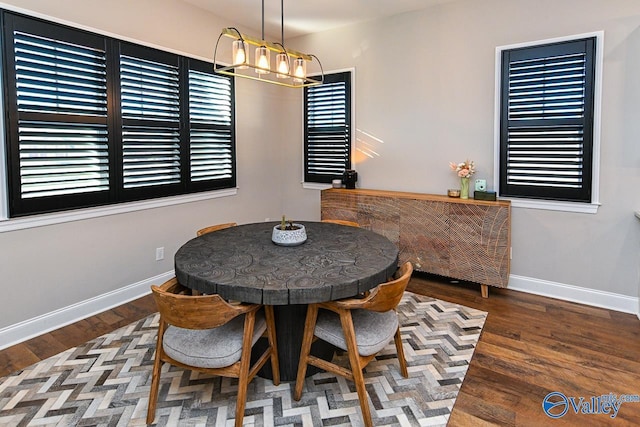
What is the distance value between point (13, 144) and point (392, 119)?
11.3 feet

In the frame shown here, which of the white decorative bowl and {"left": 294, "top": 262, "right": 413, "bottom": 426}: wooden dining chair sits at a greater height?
the white decorative bowl

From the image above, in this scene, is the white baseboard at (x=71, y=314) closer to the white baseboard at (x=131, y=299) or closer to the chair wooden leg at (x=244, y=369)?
the white baseboard at (x=131, y=299)

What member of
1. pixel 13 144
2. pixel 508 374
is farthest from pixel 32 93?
pixel 508 374

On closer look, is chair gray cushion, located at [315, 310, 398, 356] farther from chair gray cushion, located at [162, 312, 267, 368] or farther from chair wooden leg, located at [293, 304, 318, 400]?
chair gray cushion, located at [162, 312, 267, 368]

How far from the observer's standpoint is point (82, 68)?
3053mm

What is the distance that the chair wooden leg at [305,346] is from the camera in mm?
2057

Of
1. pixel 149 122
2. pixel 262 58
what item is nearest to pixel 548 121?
pixel 262 58

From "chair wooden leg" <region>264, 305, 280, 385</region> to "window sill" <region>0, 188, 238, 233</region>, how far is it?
1995mm

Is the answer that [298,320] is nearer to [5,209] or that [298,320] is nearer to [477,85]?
[5,209]

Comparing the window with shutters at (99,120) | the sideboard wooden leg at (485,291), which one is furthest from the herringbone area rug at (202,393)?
the window with shutters at (99,120)

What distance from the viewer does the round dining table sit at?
1.84 meters

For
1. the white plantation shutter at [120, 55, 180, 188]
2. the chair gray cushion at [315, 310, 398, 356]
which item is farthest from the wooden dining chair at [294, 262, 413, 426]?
the white plantation shutter at [120, 55, 180, 188]

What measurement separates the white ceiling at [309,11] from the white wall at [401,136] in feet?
0.45

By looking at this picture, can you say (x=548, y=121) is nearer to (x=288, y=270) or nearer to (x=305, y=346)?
(x=288, y=270)
